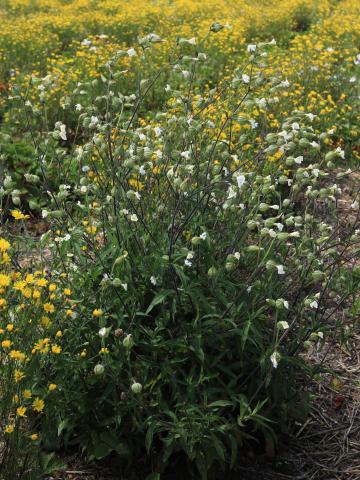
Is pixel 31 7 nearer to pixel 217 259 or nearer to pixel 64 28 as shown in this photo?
pixel 64 28

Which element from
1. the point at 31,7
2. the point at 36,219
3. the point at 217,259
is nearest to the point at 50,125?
the point at 36,219

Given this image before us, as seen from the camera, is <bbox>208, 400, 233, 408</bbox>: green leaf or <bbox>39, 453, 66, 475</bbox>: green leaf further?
<bbox>39, 453, 66, 475</bbox>: green leaf

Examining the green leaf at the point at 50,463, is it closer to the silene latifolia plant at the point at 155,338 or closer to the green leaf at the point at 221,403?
the silene latifolia plant at the point at 155,338

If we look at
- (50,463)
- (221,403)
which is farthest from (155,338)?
(50,463)

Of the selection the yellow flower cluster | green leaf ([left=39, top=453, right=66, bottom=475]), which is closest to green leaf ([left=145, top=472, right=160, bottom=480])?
green leaf ([left=39, top=453, right=66, bottom=475])

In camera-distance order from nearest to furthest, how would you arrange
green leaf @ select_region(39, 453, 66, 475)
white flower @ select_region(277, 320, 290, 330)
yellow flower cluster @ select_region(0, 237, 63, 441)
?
yellow flower cluster @ select_region(0, 237, 63, 441) < white flower @ select_region(277, 320, 290, 330) < green leaf @ select_region(39, 453, 66, 475)

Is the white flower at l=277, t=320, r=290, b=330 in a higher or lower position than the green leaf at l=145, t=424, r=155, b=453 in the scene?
higher

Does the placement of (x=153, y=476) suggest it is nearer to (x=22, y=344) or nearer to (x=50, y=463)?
(x=50, y=463)

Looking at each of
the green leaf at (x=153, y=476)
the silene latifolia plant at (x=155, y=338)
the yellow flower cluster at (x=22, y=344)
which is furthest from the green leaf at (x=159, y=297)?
the green leaf at (x=153, y=476)

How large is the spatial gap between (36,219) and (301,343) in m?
2.82

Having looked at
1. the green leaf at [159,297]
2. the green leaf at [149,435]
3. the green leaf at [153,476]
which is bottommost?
the green leaf at [153,476]

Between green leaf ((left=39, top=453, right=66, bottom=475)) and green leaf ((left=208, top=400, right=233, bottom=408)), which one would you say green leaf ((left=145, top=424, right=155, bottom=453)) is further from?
green leaf ((left=39, top=453, right=66, bottom=475))

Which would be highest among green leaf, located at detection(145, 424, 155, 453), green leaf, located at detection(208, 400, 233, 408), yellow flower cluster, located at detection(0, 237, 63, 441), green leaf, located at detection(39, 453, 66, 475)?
yellow flower cluster, located at detection(0, 237, 63, 441)

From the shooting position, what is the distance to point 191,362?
251 centimetres
